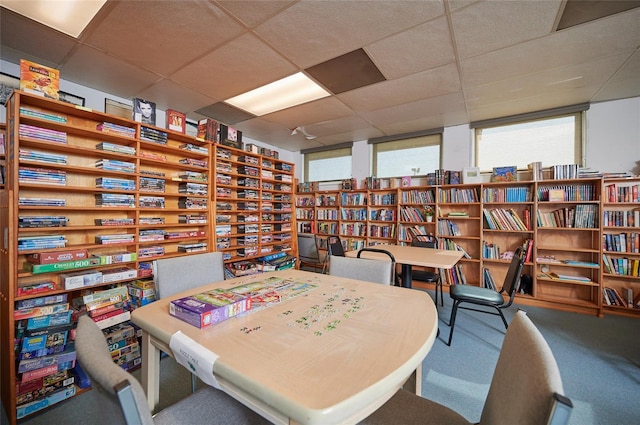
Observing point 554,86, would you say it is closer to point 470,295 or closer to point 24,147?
point 470,295

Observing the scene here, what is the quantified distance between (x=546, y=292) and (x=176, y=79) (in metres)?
5.41

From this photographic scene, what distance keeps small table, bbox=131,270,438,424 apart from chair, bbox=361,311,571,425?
0.66ft

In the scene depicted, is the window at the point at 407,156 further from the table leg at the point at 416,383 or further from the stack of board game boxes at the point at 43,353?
the stack of board game boxes at the point at 43,353

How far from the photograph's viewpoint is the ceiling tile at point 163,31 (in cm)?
173

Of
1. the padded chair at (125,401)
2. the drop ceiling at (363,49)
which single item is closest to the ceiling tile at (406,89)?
the drop ceiling at (363,49)

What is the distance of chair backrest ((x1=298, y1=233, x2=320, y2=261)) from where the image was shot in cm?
477

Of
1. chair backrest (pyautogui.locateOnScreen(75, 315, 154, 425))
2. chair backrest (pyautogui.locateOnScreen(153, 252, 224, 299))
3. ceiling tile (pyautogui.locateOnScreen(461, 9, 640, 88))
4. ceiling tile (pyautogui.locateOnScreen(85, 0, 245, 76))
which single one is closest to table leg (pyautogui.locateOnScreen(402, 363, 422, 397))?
chair backrest (pyautogui.locateOnScreen(75, 315, 154, 425))

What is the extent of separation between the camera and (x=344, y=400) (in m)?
0.59

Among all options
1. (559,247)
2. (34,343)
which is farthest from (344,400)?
(559,247)

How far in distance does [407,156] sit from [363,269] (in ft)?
11.2

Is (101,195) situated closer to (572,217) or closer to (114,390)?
(114,390)

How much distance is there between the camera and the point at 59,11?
1800 millimetres

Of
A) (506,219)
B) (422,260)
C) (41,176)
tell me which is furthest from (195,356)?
(506,219)

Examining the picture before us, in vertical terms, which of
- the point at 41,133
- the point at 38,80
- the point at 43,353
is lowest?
the point at 43,353
